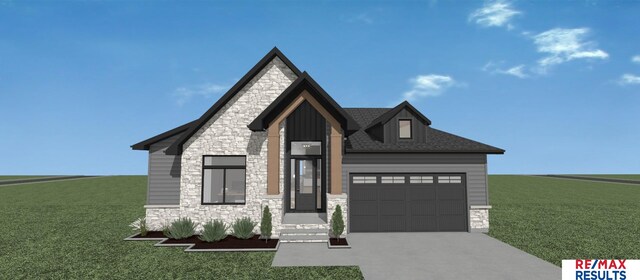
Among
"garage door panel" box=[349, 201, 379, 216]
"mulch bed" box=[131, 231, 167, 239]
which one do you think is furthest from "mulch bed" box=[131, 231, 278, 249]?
"garage door panel" box=[349, 201, 379, 216]

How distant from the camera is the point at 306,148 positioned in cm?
1518

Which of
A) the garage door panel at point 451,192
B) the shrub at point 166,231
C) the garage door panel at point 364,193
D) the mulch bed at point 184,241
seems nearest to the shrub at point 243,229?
the mulch bed at point 184,241

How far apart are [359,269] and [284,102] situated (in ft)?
24.3

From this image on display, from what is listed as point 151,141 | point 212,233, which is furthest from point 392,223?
point 151,141

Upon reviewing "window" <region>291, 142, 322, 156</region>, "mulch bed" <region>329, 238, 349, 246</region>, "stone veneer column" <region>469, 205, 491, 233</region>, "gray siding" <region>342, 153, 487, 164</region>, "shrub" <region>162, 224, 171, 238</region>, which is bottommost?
"mulch bed" <region>329, 238, 349, 246</region>

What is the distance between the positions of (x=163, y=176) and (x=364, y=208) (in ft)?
30.6

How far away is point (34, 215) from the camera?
67.3 feet

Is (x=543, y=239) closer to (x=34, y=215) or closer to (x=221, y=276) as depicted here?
(x=221, y=276)

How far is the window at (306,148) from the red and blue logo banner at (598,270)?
32.4 ft

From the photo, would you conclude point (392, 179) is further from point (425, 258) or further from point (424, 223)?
point (425, 258)

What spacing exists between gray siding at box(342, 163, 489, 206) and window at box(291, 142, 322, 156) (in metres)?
1.41

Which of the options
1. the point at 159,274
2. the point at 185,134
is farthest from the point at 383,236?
the point at 185,134

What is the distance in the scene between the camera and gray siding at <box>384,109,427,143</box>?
16.0m

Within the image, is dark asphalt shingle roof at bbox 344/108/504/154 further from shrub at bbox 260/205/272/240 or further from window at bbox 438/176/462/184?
shrub at bbox 260/205/272/240
